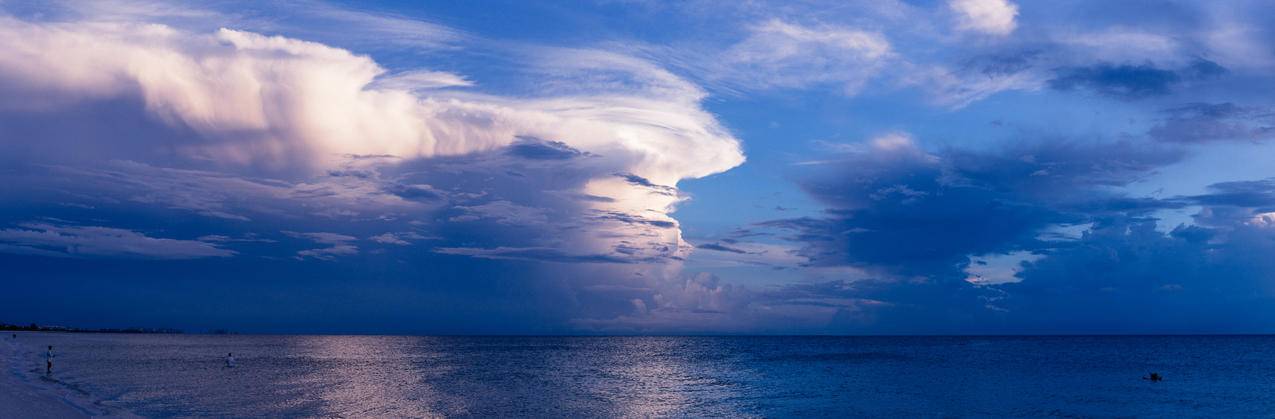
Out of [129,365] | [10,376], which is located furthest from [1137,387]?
[129,365]

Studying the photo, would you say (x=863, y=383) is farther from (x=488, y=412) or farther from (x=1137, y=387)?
(x=488, y=412)

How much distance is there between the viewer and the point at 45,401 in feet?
129

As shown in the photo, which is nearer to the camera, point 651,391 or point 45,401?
point 45,401

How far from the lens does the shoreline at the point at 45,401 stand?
33.9 meters

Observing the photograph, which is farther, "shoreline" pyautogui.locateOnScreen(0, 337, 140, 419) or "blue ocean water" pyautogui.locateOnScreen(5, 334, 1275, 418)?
"blue ocean water" pyautogui.locateOnScreen(5, 334, 1275, 418)

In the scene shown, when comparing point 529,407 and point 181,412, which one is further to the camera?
point 529,407

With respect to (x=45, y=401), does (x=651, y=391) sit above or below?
below

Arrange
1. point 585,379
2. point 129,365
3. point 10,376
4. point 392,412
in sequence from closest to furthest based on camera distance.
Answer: point 392,412 < point 10,376 < point 585,379 < point 129,365

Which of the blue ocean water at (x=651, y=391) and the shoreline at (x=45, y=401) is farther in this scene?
the blue ocean water at (x=651, y=391)

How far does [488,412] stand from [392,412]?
5.22m

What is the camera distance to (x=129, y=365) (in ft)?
266

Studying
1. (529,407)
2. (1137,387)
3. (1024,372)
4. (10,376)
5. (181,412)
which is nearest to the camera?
(181,412)

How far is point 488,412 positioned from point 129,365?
5565cm

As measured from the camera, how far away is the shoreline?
33906 millimetres
